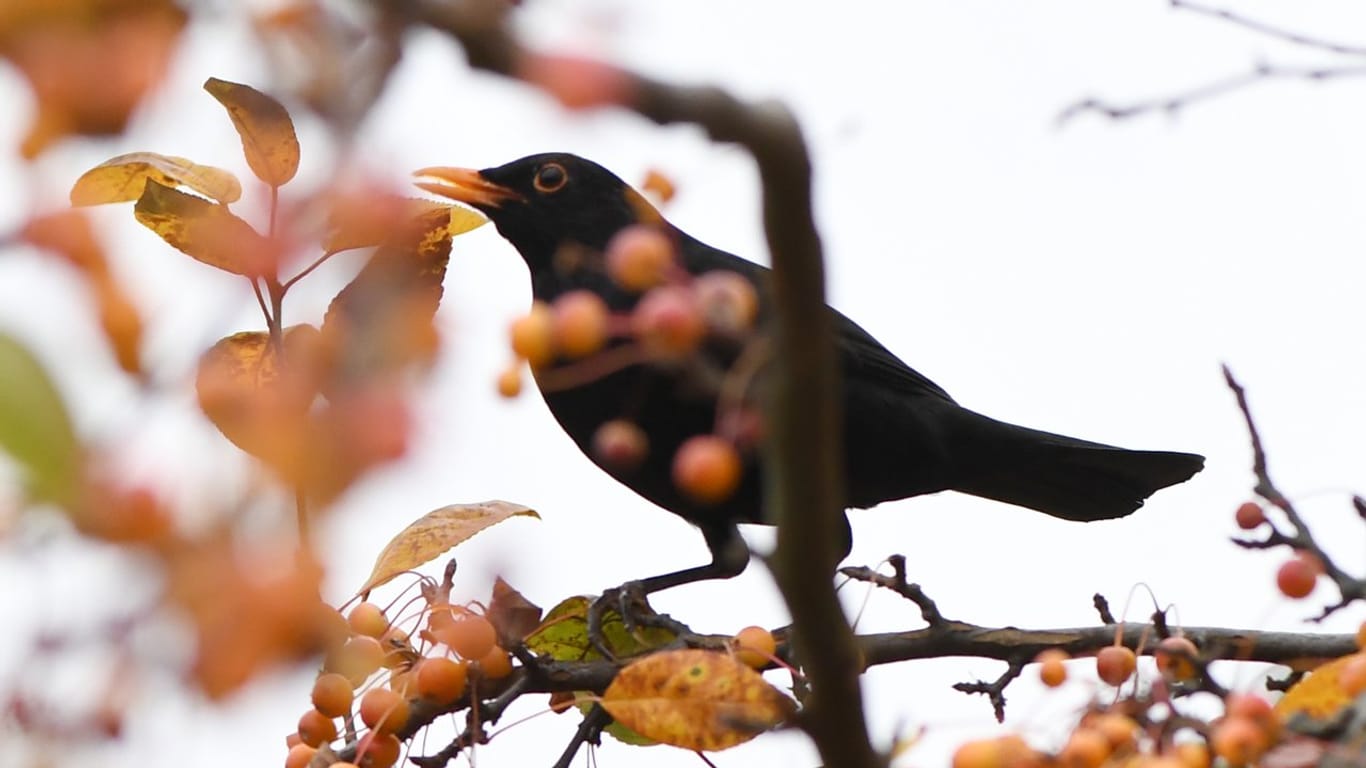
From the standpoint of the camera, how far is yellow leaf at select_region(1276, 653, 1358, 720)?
5.07ft

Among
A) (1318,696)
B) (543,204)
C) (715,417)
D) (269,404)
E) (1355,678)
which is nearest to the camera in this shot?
(269,404)

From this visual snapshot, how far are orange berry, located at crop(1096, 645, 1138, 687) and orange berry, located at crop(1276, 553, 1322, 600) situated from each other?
7.8 inches

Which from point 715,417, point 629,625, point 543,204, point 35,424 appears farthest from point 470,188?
point 35,424

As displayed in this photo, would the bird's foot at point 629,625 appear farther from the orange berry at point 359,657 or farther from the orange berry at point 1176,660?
the orange berry at point 1176,660

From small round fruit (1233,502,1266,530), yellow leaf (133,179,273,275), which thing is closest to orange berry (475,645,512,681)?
yellow leaf (133,179,273,275)

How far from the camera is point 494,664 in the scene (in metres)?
2.28

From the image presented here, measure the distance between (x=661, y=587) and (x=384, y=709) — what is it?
5.03ft

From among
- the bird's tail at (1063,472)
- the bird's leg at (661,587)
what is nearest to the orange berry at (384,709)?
the bird's leg at (661,587)

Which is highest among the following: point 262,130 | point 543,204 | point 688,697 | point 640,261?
point 543,204

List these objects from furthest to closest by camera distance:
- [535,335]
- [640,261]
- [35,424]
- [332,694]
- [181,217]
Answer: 1. [181,217]
2. [332,694]
3. [535,335]
4. [640,261]
5. [35,424]

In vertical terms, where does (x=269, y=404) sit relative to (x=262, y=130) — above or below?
below

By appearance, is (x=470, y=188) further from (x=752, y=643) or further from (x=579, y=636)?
(x=752, y=643)

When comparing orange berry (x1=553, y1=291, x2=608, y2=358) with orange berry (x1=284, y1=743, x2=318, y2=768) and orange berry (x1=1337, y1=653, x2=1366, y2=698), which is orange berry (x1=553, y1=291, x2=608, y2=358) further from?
orange berry (x1=284, y1=743, x2=318, y2=768)

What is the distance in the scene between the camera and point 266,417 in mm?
1051
